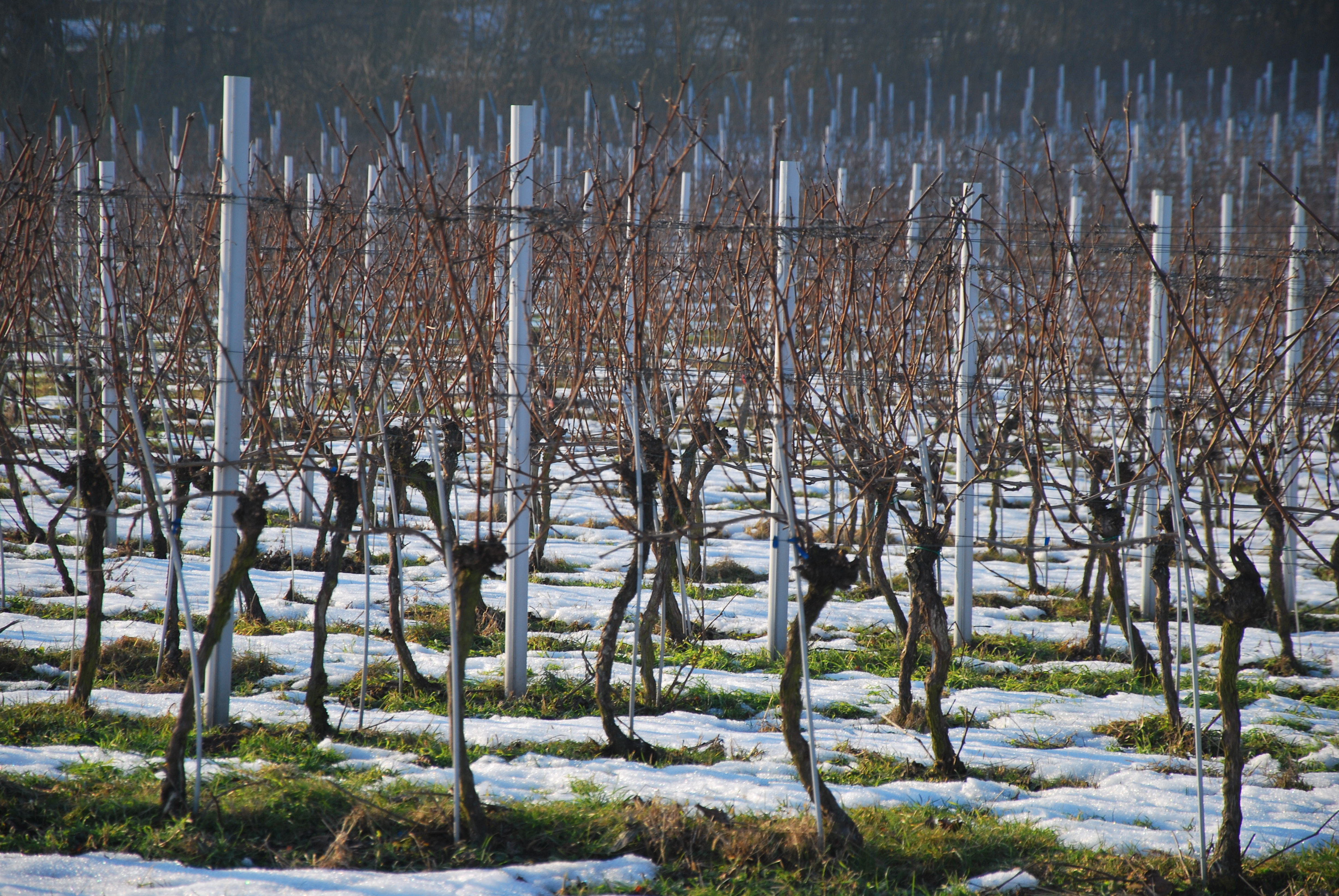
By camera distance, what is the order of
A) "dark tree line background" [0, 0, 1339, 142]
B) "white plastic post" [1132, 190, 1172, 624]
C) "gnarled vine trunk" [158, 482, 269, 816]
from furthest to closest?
"dark tree line background" [0, 0, 1339, 142], "white plastic post" [1132, 190, 1172, 624], "gnarled vine trunk" [158, 482, 269, 816]

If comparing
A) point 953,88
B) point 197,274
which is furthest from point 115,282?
point 953,88

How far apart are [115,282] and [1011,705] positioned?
3.64 meters

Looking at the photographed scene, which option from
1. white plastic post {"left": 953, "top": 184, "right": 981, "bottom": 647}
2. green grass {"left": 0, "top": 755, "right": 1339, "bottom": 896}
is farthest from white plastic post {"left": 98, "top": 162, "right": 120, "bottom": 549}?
white plastic post {"left": 953, "top": 184, "right": 981, "bottom": 647}

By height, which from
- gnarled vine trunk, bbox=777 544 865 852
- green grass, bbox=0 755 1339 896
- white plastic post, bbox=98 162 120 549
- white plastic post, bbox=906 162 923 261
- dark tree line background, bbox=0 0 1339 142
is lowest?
green grass, bbox=0 755 1339 896

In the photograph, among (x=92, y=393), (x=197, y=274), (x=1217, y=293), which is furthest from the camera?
(x=1217, y=293)

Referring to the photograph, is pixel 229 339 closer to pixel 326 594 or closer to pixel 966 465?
pixel 326 594

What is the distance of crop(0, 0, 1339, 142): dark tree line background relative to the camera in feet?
68.5

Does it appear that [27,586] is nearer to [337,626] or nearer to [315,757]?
[337,626]

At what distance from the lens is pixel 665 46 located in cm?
2409

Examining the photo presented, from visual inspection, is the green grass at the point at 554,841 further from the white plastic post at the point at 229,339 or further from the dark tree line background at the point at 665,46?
the dark tree line background at the point at 665,46

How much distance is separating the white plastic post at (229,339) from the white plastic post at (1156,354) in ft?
11.7

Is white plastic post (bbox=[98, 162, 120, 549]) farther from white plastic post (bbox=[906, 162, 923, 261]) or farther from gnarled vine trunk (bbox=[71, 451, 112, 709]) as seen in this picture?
white plastic post (bbox=[906, 162, 923, 261])

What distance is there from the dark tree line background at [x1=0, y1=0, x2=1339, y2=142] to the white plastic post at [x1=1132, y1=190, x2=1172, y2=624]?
→ 1549cm

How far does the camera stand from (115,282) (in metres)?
2.89
